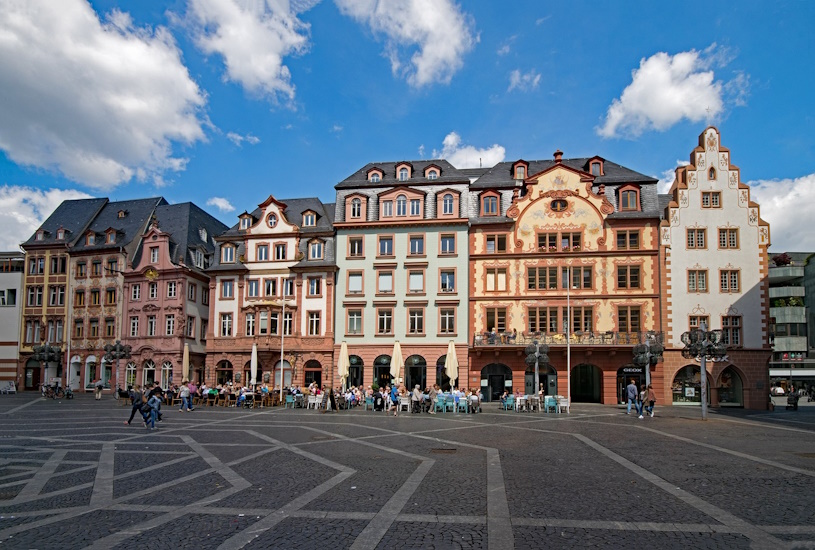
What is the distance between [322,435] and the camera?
21.9m

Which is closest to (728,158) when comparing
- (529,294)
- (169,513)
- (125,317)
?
(529,294)

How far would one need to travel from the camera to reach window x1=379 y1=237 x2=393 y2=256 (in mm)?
48562

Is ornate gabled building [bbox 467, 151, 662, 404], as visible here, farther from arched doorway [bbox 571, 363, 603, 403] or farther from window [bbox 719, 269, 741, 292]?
window [bbox 719, 269, 741, 292]

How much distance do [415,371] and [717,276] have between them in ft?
73.6

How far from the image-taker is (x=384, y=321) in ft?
157

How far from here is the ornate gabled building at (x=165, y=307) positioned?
51.8 metres

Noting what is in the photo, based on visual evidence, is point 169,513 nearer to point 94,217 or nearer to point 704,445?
point 704,445

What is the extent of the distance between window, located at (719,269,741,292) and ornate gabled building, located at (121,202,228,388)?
39493 mm

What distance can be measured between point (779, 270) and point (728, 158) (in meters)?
36.5

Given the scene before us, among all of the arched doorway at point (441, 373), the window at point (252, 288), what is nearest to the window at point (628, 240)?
the arched doorway at point (441, 373)

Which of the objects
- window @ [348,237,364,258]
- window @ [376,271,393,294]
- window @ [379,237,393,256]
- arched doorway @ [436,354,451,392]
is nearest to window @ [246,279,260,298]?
window @ [348,237,364,258]

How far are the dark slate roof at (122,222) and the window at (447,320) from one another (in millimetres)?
29576

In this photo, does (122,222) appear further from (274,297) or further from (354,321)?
(354,321)

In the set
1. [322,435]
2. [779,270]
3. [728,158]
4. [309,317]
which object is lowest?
[322,435]
